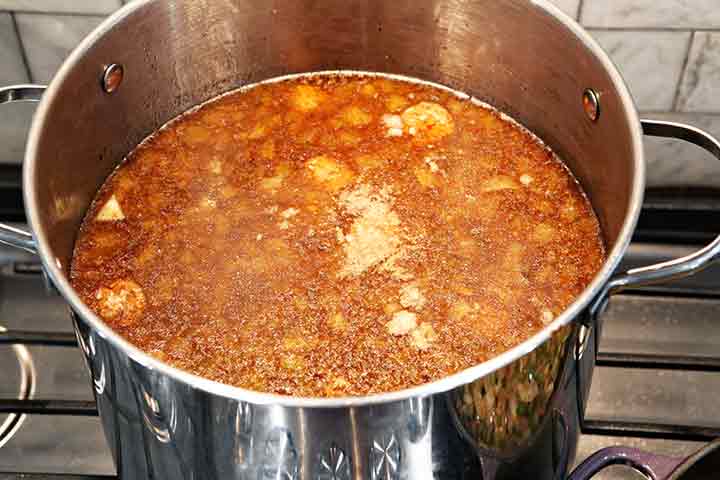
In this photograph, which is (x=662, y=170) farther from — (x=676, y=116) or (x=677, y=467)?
(x=677, y=467)

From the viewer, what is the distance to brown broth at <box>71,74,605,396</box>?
1041 mm

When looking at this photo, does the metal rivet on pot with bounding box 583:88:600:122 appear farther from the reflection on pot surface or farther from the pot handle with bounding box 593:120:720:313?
the reflection on pot surface

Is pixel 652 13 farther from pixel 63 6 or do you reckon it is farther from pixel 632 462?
pixel 63 6

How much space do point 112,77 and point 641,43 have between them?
73 centimetres

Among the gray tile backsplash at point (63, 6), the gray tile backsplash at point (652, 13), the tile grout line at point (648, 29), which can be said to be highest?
the gray tile backsplash at point (63, 6)

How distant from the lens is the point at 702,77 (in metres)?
1.41

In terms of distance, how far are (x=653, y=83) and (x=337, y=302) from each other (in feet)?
2.11

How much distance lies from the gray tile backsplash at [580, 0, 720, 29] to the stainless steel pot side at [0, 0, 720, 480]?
0.19m

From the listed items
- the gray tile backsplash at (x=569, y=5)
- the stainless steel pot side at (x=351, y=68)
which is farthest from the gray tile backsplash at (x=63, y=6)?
the gray tile backsplash at (x=569, y=5)

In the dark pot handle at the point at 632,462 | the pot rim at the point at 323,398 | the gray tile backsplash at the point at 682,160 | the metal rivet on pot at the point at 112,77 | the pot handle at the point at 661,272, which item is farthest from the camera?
the gray tile backsplash at the point at 682,160

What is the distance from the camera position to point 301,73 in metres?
1.36

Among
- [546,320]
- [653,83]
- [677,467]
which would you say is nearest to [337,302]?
[546,320]

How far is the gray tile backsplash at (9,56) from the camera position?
140 centimetres

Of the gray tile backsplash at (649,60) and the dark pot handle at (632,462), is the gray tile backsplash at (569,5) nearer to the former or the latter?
the gray tile backsplash at (649,60)
